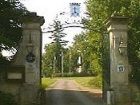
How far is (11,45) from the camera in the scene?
21969 mm

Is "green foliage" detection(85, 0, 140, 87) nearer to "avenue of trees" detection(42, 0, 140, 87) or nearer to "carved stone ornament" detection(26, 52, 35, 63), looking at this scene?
"avenue of trees" detection(42, 0, 140, 87)

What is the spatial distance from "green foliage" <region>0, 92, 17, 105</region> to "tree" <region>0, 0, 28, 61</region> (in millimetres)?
2326

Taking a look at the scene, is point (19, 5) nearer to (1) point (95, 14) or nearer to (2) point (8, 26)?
(2) point (8, 26)

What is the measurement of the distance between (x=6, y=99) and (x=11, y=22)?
13.3 ft

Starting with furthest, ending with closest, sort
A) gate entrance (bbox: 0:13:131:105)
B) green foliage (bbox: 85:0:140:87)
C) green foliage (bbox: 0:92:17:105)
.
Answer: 1. green foliage (bbox: 85:0:140:87)
2. gate entrance (bbox: 0:13:131:105)
3. green foliage (bbox: 0:92:17:105)

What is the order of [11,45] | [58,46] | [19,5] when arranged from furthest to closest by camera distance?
[58,46], [19,5], [11,45]

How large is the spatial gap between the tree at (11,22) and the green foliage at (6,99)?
7.63 feet

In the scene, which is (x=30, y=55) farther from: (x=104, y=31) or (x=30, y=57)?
(x=104, y=31)

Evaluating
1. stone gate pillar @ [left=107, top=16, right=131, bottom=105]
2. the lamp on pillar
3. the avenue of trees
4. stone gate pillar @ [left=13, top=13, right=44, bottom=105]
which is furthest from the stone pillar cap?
stone gate pillar @ [left=107, top=16, right=131, bottom=105]

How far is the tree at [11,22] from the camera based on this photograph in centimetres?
2238

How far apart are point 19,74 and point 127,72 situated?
5329 millimetres

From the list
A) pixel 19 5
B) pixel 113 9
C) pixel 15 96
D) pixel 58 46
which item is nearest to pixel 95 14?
pixel 113 9

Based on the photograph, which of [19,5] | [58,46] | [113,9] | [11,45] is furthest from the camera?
[58,46]

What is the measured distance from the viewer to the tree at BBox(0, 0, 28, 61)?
22.4 metres
